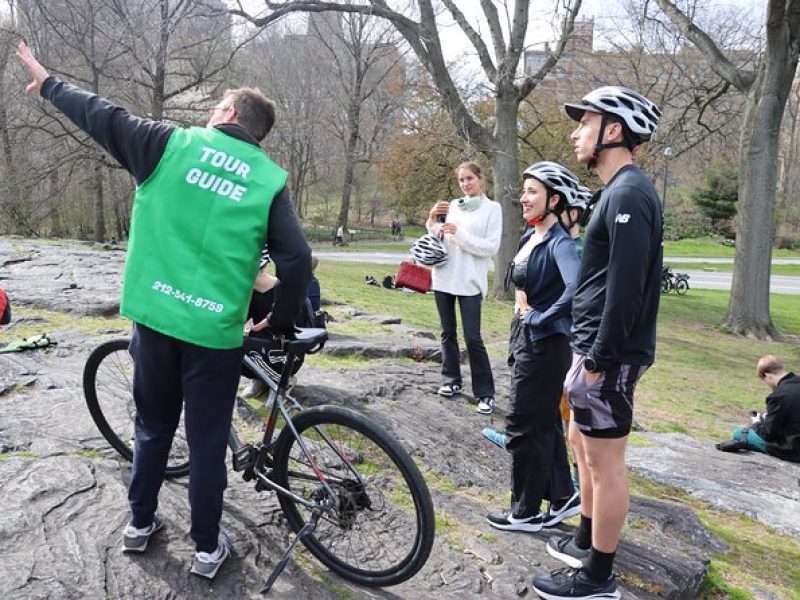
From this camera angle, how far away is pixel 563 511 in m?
3.89

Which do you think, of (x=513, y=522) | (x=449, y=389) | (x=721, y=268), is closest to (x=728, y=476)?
(x=449, y=389)

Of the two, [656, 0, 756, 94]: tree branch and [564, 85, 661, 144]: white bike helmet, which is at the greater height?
[656, 0, 756, 94]: tree branch

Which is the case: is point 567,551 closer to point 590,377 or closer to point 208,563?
point 590,377

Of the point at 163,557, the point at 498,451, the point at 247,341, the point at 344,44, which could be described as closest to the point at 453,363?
the point at 498,451

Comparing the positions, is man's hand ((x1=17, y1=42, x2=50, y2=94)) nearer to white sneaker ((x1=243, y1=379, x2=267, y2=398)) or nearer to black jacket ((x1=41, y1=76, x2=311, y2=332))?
black jacket ((x1=41, y1=76, x2=311, y2=332))

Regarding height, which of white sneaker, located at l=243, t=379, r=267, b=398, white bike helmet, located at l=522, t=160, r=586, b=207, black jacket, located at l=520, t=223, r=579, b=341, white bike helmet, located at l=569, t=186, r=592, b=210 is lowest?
white sneaker, located at l=243, t=379, r=267, b=398

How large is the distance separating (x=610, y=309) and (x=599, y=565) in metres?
1.22

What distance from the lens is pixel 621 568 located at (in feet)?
11.0

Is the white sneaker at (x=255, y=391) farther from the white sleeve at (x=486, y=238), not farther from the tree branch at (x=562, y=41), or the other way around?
the tree branch at (x=562, y=41)

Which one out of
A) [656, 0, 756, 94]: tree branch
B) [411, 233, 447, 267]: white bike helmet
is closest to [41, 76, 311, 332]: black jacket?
[411, 233, 447, 267]: white bike helmet

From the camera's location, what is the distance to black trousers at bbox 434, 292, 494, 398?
5.75m

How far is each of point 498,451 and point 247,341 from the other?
8.29 ft

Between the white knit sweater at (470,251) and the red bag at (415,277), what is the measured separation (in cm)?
72

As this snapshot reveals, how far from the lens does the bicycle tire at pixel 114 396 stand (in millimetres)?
3766
